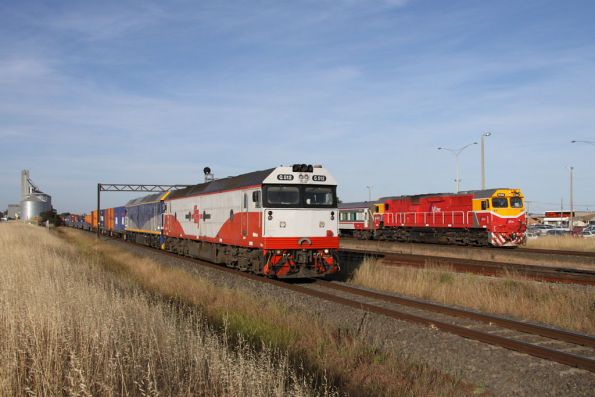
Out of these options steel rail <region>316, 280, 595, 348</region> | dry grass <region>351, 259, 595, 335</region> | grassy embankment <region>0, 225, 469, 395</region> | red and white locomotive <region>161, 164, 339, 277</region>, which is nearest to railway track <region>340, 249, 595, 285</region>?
dry grass <region>351, 259, 595, 335</region>

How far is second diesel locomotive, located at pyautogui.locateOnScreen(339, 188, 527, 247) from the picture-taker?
1342 inches

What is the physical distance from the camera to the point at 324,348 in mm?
8164

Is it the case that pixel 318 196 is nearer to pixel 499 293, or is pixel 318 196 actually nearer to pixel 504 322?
pixel 499 293

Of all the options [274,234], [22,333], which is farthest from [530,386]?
[274,234]

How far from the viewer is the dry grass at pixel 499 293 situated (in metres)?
11.5

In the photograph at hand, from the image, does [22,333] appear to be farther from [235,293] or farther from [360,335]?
[235,293]

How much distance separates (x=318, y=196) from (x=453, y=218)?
73.9ft

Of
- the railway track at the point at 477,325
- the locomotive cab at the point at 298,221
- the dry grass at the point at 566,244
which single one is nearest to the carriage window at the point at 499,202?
the dry grass at the point at 566,244

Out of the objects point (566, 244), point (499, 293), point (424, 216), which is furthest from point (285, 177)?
point (424, 216)

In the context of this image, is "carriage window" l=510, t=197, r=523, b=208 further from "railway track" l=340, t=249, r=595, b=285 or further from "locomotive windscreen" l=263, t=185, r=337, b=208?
"locomotive windscreen" l=263, t=185, r=337, b=208

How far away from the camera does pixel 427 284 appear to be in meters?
15.6

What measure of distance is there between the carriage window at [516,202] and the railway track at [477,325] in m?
22.2

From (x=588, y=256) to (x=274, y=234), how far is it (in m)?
16.2

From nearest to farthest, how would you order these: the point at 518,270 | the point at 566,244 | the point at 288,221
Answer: the point at 288,221
the point at 518,270
the point at 566,244
